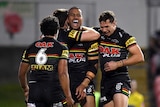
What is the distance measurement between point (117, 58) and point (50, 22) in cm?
144

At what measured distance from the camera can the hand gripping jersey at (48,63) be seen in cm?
884

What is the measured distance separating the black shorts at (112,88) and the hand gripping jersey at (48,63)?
1234 mm

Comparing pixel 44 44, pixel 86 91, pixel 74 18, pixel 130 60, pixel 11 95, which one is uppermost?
pixel 74 18

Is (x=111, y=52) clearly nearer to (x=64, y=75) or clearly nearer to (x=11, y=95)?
(x=64, y=75)

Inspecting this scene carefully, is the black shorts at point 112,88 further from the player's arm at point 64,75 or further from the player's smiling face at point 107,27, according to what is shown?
the player's arm at point 64,75

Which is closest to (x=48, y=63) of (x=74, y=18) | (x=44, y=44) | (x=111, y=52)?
(x=44, y=44)

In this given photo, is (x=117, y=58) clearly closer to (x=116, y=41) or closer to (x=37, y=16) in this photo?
(x=116, y=41)

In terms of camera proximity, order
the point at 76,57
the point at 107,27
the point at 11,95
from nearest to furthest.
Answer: the point at 107,27
the point at 76,57
the point at 11,95

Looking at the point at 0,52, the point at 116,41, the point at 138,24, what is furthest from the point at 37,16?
the point at 116,41

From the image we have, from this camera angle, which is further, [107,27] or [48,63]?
[107,27]

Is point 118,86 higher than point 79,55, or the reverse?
point 79,55

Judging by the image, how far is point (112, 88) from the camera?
994 centimetres

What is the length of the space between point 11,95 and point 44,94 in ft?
40.0

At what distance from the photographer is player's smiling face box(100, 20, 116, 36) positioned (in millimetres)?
9809
